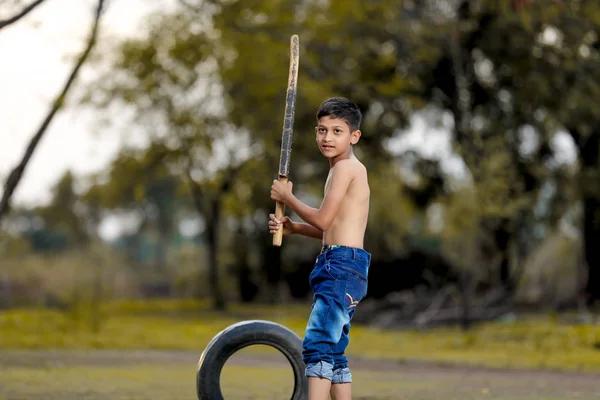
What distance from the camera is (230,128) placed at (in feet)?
102

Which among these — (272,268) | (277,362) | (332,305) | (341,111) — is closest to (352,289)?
(332,305)

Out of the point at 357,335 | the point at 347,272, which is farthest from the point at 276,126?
the point at 347,272

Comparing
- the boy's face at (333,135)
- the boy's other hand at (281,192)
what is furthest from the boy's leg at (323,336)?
the boy's face at (333,135)

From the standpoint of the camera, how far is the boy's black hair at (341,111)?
568 cm

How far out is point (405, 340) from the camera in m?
19.1

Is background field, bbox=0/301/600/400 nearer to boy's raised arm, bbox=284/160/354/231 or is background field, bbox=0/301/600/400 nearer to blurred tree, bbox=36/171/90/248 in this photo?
boy's raised arm, bbox=284/160/354/231

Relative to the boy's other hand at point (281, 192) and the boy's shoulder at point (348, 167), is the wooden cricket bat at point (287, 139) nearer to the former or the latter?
the boy's other hand at point (281, 192)

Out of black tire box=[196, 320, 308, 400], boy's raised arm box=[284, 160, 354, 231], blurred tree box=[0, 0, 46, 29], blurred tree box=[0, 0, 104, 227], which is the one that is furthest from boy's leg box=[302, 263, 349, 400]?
blurred tree box=[0, 0, 104, 227]

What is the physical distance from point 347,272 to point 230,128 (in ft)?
84.8

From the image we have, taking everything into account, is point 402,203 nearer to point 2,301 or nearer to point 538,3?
point 538,3

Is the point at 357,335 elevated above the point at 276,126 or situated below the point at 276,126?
below

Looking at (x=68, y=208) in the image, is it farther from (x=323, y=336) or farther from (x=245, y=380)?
(x=323, y=336)

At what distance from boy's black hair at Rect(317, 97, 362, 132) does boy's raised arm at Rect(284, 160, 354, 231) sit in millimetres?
243

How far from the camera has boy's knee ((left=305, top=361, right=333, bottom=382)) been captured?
18.0ft
